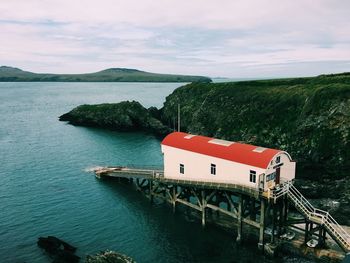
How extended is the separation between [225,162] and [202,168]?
3863 millimetres

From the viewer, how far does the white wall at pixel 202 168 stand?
4144cm

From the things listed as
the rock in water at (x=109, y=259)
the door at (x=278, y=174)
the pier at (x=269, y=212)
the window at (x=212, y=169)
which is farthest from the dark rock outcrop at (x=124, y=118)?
the rock in water at (x=109, y=259)

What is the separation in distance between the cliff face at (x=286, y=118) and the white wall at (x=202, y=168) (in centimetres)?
1871

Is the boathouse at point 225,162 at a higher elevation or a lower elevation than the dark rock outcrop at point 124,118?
higher

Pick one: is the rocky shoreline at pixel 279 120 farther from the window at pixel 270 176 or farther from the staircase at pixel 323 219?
the window at pixel 270 176

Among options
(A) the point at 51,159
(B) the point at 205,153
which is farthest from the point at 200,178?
(A) the point at 51,159

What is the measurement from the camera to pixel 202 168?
150 feet

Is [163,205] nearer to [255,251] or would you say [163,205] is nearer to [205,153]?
[205,153]

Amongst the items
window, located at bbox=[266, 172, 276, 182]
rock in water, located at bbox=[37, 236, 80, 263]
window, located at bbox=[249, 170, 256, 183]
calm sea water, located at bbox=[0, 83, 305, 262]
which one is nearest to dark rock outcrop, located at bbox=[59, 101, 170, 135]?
calm sea water, located at bbox=[0, 83, 305, 262]

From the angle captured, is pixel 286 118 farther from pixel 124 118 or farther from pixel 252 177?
pixel 124 118

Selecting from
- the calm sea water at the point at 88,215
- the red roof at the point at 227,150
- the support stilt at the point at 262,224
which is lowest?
the calm sea water at the point at 88,215

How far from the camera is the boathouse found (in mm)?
40156

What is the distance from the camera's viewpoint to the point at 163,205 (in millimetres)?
53938

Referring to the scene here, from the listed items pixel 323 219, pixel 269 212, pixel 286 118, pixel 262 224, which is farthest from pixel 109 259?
pixel 286 118
